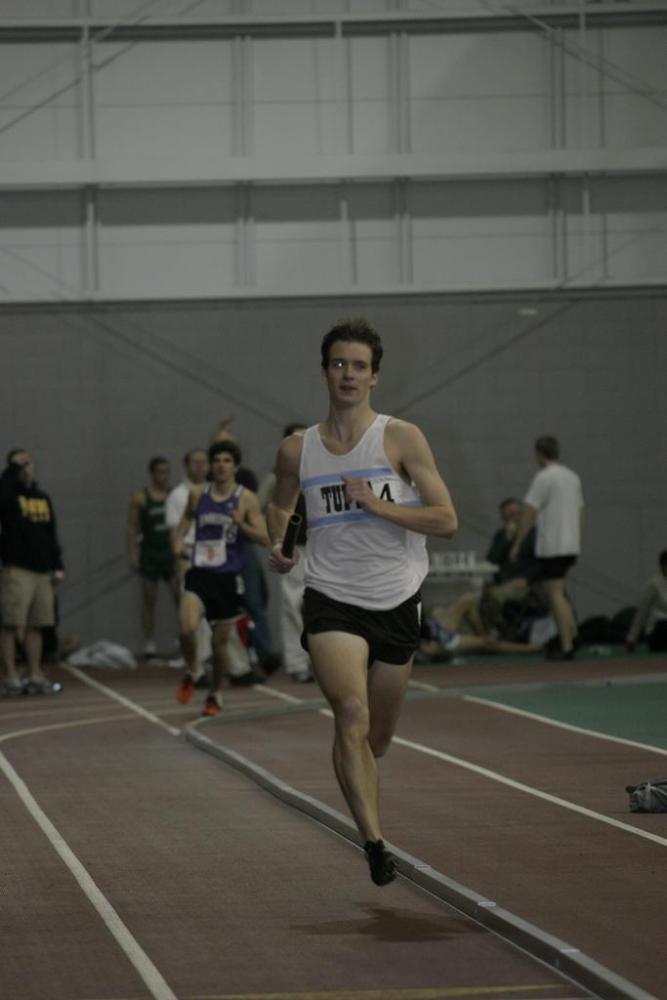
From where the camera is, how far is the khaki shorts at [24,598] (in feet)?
58.4

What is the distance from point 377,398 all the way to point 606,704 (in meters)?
9.21

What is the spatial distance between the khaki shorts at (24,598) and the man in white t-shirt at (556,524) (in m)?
4.88

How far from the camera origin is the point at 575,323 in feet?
79.6

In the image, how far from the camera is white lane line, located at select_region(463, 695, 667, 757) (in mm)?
12881

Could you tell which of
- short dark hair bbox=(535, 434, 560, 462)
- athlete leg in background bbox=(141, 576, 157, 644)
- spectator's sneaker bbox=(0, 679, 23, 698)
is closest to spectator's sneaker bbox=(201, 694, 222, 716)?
spectator's sneaker bbox=(0, 679, 23, 698)

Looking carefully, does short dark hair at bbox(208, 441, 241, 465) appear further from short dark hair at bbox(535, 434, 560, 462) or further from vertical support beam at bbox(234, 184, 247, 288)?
vertical support beam at bbox(234, 184, 247, 288)

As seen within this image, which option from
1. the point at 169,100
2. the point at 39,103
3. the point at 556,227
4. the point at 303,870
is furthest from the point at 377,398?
the point at 303,870

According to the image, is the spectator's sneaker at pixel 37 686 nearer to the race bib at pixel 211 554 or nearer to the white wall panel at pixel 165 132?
the race bib at pixel 211 554

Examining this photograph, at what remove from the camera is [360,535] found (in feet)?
24.8

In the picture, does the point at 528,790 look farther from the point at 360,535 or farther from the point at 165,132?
the point at 165,132

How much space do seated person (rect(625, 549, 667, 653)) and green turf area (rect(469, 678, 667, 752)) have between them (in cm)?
376

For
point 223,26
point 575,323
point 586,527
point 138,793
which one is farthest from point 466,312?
point 138,793

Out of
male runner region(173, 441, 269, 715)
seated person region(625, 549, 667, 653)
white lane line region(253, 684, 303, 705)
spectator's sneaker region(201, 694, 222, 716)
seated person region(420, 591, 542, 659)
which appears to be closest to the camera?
spectator's sneaker region(201, 694, 222, 716)

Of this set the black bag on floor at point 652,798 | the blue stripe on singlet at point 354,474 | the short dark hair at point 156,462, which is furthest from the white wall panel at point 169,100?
the blue stripe on singlet at point 354,474
